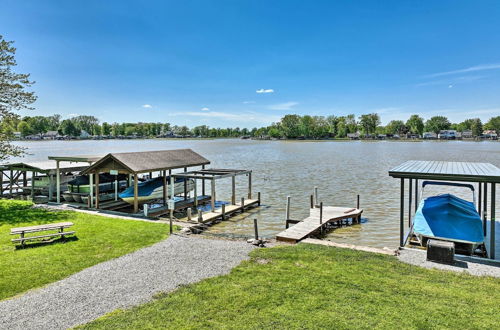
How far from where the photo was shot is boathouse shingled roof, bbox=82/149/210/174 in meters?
16.2

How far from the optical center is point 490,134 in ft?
562

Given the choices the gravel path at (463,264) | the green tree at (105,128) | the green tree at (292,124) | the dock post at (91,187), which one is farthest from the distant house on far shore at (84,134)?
the gravel path at (463,264)

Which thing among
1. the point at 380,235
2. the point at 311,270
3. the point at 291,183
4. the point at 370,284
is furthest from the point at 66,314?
the point at 291,183

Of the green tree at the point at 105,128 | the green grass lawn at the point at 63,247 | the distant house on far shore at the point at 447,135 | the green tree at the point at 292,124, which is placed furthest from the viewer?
the green tree at the point at 105,128

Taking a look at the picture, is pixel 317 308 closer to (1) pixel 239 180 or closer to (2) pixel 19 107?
(2) pixel 19 107

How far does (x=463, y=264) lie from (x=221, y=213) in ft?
36.5

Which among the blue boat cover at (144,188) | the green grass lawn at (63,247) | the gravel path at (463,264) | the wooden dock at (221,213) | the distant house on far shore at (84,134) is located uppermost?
the distant house on far shore at (84,134)

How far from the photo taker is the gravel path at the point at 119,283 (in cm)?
617

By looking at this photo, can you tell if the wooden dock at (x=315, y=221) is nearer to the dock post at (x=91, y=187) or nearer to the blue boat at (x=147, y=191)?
the blue boat at (x=147, y=191)

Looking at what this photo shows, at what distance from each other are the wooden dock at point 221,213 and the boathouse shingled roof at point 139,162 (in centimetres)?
321

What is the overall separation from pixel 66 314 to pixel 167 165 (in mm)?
12253

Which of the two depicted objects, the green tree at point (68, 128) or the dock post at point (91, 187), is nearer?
the dock post at point (91, 187)

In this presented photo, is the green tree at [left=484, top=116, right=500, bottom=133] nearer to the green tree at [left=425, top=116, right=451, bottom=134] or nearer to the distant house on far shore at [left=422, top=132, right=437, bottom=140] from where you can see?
the green tree at [left=425, top=116, right=451, bottom=134]

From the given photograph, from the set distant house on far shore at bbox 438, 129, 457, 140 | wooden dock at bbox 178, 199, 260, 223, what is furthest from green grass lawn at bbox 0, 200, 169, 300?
distant house on far shore at bbox 438, 129, 457, 140
